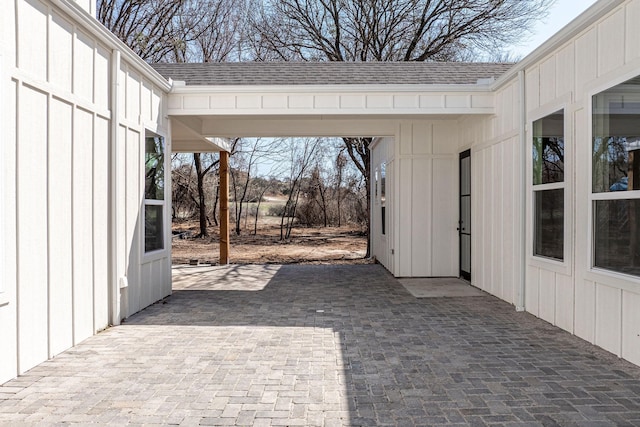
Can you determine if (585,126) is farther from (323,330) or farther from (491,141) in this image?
(323,330)

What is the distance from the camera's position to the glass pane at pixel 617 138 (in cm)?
366

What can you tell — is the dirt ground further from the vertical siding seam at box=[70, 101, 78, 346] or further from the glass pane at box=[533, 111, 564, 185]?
the vertical siding seam at box=[70, 101, 78, 346]

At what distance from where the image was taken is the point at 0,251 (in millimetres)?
3100

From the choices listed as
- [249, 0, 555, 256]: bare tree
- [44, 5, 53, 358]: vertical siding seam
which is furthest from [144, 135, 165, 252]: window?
[249, 0, 555, 256]: bare tree

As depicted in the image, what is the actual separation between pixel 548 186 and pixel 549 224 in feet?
1.36

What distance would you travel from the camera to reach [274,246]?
1525cm

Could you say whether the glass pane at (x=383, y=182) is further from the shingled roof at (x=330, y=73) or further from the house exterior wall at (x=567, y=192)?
the house exterior wall at (x=567, y=192)

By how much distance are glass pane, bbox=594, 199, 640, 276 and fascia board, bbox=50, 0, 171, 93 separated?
192 inches

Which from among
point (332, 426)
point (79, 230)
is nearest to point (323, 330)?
point (332, 426)

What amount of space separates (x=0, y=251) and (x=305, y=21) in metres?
12.9

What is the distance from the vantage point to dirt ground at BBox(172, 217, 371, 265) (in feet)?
40.3

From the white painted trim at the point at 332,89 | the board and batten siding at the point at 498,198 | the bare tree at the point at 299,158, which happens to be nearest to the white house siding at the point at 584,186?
the board and batten siding at the point at 498,198

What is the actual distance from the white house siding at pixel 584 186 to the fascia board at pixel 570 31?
4cm

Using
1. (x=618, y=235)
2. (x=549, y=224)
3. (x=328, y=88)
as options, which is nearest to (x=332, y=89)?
(x=328, y=88)
